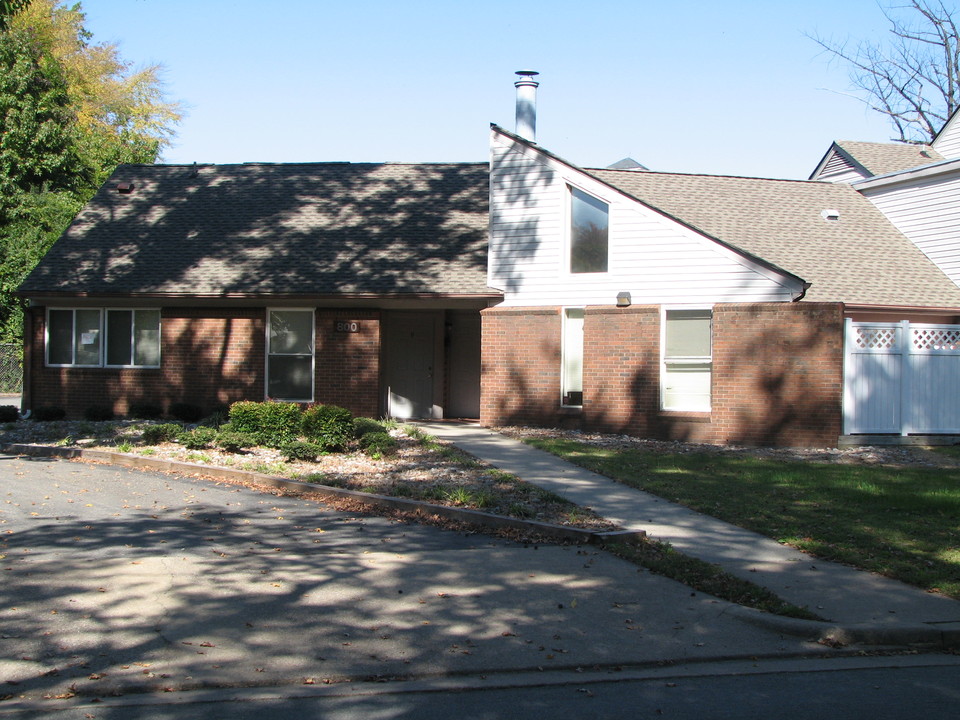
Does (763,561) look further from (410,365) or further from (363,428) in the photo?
(410,365)

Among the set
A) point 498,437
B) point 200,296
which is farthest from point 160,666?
point 200,296

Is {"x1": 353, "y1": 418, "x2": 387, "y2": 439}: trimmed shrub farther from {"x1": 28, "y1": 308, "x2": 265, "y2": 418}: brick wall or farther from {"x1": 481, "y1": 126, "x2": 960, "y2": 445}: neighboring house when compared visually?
{"x1": 28, "y1": 308, "x2": 265, "y2": 418}: brick wall

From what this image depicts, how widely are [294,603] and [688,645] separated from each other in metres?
2.87

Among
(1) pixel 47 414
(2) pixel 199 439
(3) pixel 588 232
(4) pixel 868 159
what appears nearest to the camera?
(2) pixel 199 439

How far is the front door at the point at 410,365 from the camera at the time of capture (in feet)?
69.9

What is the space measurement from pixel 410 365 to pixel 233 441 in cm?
731

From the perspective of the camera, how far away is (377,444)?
14477 mm

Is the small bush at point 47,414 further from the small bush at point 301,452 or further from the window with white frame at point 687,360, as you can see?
the window with white frame at point 687,360

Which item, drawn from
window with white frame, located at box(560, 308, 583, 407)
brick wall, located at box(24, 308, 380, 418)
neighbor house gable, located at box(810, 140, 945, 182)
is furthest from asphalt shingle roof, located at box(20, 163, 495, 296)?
neighbor house gable, located at box(810, 140, 945, 182)

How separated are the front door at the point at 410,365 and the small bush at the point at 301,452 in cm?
738

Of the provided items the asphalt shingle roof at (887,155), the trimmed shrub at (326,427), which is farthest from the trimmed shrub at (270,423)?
the asphalt shingle roof at (887,155)

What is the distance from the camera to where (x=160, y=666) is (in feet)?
18.6

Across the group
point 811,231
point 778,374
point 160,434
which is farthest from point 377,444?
point 811,231

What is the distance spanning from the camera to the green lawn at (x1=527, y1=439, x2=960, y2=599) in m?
8.36
